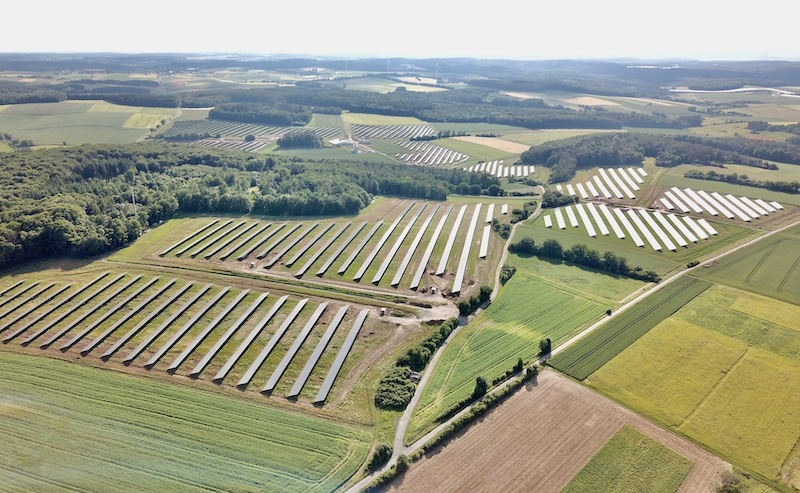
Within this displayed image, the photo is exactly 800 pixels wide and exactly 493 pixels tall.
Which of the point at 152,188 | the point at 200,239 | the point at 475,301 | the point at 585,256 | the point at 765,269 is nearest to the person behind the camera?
the point at 475,301

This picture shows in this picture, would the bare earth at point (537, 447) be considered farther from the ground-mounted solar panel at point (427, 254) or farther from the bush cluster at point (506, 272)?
the ground-mounted solar panel at point (427, 254)

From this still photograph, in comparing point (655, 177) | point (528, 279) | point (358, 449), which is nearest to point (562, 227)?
point (528, 279)

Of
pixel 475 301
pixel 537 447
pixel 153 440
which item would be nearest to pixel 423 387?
pixel 537 447

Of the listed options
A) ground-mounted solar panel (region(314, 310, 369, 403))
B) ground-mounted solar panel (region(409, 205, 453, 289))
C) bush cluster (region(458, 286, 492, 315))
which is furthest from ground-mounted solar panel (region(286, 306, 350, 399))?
bush cluster (region(458, 286, 492, 315))

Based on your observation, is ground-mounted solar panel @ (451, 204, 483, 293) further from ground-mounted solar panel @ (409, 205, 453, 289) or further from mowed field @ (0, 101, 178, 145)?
mowed field @ (0, 101, 178, 145)

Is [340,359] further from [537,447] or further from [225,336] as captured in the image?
[537,447]

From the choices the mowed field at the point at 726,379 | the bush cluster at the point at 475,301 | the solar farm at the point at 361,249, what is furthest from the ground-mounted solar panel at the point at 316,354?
the mowed field at the point at 726,379
